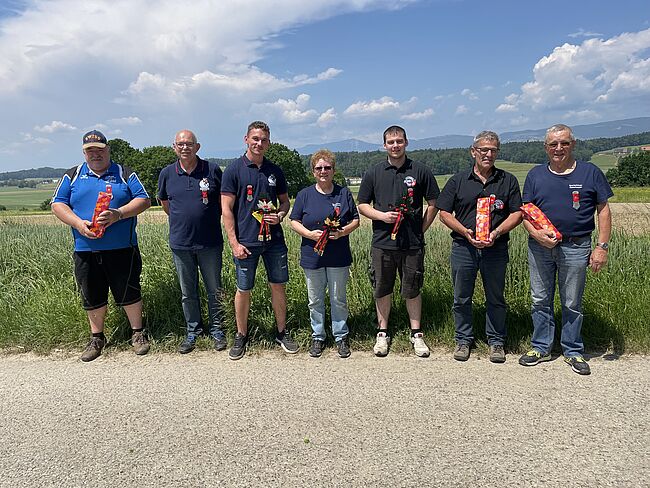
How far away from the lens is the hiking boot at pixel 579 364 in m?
3.96

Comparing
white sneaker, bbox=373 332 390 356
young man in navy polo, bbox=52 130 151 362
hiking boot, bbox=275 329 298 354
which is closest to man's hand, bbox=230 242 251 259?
hiking boot, bbox=275 329 298 354

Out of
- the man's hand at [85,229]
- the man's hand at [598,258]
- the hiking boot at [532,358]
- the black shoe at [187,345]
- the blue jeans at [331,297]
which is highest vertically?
the man's hand at [85,229]

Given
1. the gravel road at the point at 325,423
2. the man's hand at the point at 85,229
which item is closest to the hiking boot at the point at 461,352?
the gravel road at the point at 325,423

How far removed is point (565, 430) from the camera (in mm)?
3107

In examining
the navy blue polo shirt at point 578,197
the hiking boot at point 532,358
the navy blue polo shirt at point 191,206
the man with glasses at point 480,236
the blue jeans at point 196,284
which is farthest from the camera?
the blue jeans at point 196,284

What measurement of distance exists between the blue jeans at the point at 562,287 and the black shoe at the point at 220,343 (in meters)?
3.12

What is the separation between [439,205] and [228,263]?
296 centimetres

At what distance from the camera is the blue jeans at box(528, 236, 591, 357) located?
13.8 ft

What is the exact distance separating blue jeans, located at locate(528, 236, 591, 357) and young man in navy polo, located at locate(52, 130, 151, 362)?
13.0 feet

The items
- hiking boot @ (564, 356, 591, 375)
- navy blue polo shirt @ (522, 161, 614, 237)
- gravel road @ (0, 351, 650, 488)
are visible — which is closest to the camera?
gravel road @ (0, 351, 650, 488)

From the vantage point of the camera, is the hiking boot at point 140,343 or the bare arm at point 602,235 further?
the hiking boot at point 140,343

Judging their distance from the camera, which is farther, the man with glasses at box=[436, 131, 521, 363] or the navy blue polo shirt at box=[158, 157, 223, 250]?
the navy blue polo shirt at box=[158, 157, 223, 250]

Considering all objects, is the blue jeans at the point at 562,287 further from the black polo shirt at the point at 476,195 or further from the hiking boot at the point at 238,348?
the hiking boot at the point at 238,348

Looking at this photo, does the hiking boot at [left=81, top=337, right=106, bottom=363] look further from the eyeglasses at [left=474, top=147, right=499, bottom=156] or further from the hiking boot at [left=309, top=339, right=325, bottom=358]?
the eyeglasses at [left=474, top=147, right=499, bottom=156]
